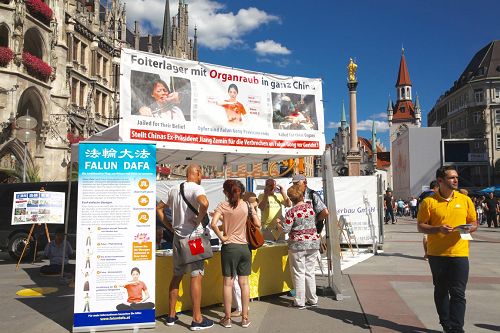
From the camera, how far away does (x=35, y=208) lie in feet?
37.8

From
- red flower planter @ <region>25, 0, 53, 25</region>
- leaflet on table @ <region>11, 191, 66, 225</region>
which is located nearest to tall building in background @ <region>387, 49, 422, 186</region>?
red flower planter @ <region>25, 0, 53, 25</region>

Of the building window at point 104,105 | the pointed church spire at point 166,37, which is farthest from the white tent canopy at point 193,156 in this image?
the pointed church spire at point 166,37

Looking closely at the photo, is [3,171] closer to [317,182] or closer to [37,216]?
[37,216]

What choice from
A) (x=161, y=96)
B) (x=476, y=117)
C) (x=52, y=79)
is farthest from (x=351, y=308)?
(x=476, y=117)

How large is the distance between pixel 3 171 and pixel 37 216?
13033 millimetres

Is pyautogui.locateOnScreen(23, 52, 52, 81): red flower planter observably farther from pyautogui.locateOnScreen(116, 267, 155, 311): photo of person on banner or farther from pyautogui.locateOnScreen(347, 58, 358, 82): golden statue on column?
pyautogui.locateOnScreen(347, 58, 358, 82): golden statue on column

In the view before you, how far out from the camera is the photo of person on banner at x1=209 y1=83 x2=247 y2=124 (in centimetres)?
799

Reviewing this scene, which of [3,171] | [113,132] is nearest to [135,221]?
[113,132]

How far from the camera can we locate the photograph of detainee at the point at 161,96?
7.28 m

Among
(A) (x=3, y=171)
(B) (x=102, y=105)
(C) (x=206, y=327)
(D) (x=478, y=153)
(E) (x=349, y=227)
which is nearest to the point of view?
(C) (x=206, y=327)

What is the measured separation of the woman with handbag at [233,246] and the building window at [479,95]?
77.6m

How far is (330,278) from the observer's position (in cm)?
795

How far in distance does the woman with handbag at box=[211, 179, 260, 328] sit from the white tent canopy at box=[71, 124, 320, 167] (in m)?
2.06

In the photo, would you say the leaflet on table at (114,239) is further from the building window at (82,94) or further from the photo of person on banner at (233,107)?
the building window at (82,94)
